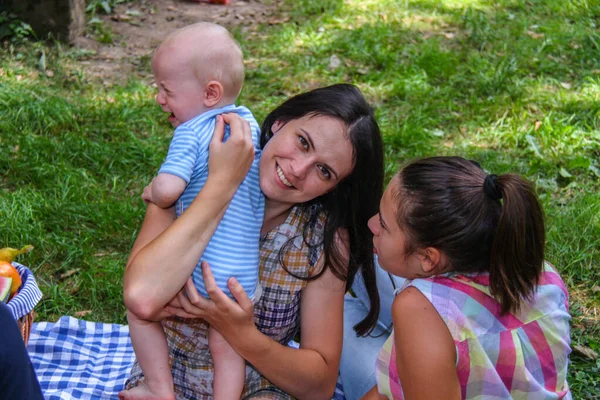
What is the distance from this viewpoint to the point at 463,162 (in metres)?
2.10

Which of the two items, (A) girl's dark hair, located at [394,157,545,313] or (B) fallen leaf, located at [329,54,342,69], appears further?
(B) fallen leaf, located at [329,54,342,69]

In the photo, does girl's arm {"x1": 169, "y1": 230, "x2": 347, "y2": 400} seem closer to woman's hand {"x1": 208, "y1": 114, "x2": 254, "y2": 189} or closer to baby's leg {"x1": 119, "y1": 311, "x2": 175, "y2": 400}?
baby's leg {"x1": 119, "y1": 311, "x2": 175, "y2": 400}

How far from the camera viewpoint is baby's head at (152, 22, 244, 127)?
2.30 m

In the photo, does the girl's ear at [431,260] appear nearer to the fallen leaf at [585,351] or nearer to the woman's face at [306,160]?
the woman's face at [306,160]

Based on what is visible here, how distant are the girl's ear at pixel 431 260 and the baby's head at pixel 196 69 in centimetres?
84

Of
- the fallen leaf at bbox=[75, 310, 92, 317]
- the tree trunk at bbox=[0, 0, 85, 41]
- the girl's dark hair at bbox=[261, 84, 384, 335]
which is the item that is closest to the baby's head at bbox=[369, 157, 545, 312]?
the girl's dark hair at bbox=[261, 84, 384, 335]

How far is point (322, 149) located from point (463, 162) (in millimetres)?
438

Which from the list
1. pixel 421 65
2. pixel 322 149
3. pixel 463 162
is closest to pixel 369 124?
pixel 322 149

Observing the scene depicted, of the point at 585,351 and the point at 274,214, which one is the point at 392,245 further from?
the point at 585,351

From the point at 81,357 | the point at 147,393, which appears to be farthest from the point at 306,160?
the point at 81,357

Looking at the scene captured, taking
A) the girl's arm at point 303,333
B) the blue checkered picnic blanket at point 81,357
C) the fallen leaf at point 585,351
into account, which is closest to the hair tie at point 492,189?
the girl's arm at point 303,333

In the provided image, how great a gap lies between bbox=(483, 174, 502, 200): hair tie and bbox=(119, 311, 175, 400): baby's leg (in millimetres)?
1115

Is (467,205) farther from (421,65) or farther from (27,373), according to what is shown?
(421,65)

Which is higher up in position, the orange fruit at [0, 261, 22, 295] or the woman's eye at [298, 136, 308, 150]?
the woman's eye at [298, 136, 308, 150]
